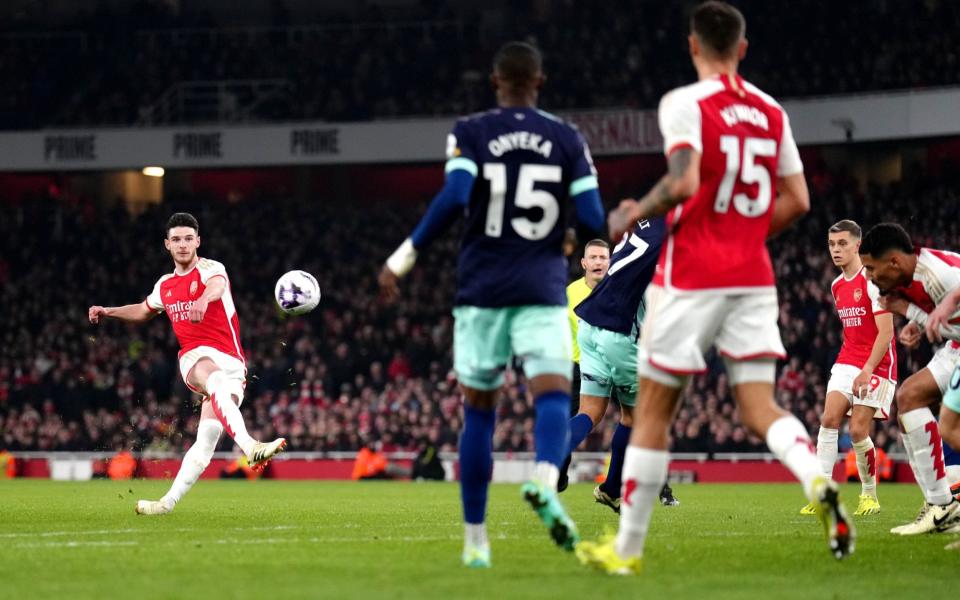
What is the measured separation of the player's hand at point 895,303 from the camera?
309 inches

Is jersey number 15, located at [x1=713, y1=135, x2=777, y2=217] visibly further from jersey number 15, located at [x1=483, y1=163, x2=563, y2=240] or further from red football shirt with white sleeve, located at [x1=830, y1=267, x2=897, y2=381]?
red football shirt with white sleeve, located at [x1=830, y1=267, x2=897, y2=381]

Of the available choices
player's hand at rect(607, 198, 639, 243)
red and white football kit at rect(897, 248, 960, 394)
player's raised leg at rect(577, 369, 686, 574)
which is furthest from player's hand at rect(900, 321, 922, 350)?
player's hand at rect(607, 198, 639, 243)

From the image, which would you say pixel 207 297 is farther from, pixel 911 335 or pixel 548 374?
pixel 911 335

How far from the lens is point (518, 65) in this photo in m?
6.82

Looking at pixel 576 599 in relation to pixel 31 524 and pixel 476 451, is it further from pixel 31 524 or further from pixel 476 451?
pixel 31 524

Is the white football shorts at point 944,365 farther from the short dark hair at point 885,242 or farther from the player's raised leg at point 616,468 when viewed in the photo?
the player's raised leg at point 616,468

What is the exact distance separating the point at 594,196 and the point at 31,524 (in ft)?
17.5

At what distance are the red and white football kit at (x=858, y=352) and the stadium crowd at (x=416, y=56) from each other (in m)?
19.5

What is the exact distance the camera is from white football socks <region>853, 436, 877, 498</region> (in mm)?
12492

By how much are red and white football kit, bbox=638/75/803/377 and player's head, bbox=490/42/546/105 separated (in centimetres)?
80

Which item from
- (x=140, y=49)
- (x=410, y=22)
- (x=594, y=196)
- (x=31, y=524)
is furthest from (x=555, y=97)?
(x=594, y=196)

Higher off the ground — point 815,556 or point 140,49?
point 140,49

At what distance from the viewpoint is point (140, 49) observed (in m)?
37.3

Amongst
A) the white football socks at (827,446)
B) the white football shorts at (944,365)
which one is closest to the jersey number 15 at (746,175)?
the white football shorts at (944,365)
